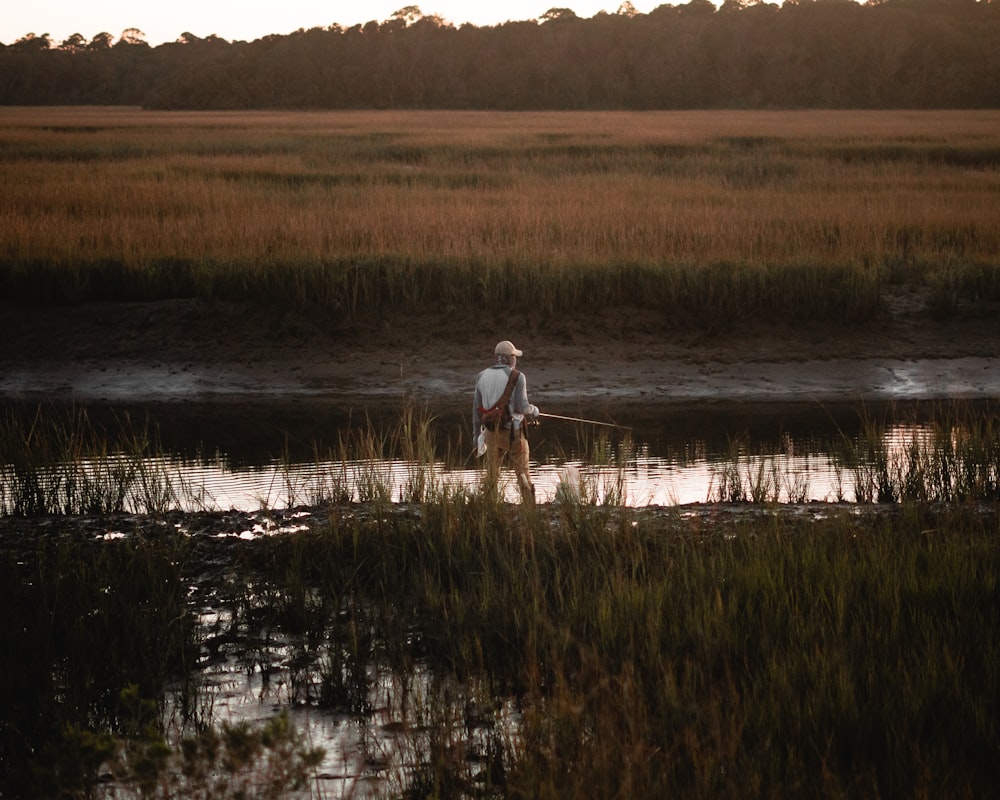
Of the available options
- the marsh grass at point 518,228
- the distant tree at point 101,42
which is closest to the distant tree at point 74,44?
the distant tree at point 101,42

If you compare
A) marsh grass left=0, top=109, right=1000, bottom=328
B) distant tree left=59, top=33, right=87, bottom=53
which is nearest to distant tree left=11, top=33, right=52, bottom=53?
distant tree left=59, top=33, right=87, bottom=53

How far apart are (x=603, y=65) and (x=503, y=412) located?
105591 mm

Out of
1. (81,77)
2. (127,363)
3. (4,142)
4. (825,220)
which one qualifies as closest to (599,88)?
(81,77)

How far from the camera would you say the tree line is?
3797 inches

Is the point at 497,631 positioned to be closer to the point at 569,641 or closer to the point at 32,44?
the point at 569,641

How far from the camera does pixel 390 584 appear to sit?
6.67m

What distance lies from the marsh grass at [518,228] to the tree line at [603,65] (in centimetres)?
6695

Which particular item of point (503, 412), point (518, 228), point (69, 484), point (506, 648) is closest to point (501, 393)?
point (503, 412)

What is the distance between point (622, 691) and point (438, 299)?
11199 millimetres

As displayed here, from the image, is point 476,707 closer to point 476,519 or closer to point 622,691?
point 622,691

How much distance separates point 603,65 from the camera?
109 metres

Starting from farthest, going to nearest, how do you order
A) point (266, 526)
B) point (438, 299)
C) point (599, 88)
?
1. point (599, 88)
2. point (438, 299)
3. point (266, 526)

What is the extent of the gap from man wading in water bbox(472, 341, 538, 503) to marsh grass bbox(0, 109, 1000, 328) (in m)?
6.34

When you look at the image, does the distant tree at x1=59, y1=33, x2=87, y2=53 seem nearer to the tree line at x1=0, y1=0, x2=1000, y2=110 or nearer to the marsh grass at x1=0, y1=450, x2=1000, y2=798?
the tree line at x1=0, y1=0, x2=1000, y2=110
